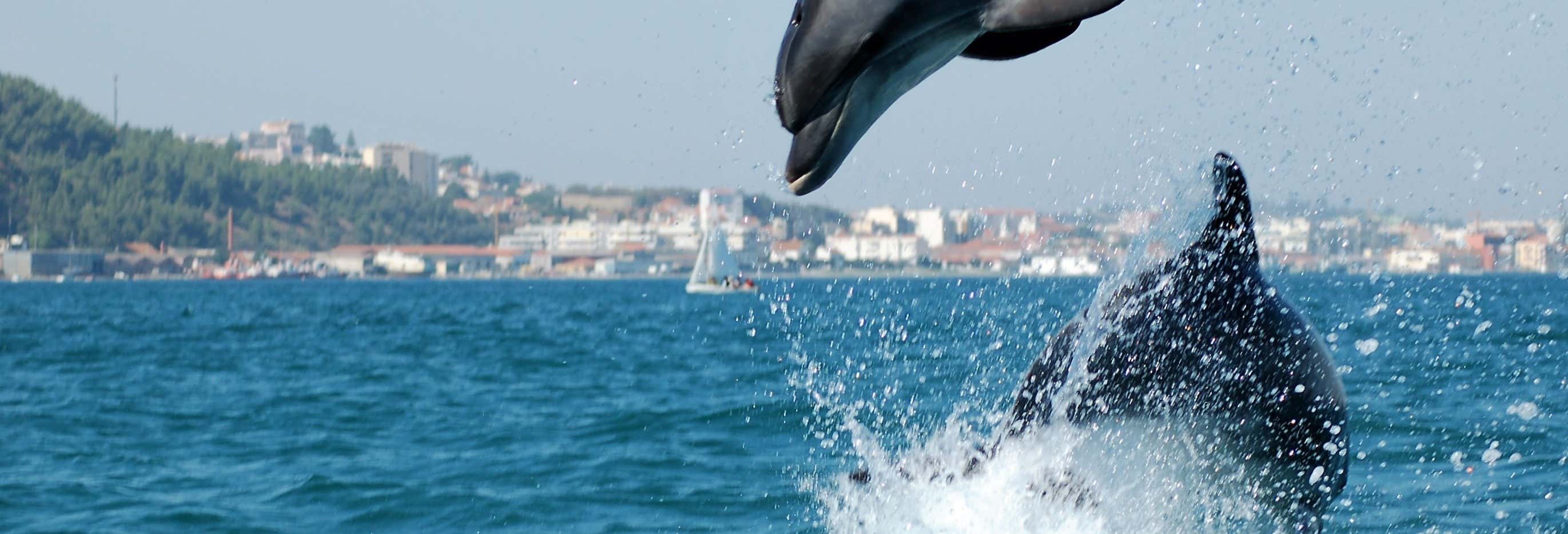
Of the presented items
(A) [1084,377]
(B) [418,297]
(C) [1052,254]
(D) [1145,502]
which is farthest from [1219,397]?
(B) [418,297]

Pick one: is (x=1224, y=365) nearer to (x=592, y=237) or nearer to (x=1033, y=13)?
(x=1033, y=13)

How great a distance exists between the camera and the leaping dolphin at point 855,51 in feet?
8.49

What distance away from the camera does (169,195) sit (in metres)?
170

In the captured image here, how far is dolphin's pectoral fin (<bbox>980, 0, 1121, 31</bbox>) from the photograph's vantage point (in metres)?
2.50

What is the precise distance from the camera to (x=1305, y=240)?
841 centimetres

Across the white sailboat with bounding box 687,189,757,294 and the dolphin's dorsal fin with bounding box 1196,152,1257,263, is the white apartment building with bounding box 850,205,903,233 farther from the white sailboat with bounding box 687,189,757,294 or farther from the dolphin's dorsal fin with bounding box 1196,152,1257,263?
the white sailboat with bounding box 687,189,757,294

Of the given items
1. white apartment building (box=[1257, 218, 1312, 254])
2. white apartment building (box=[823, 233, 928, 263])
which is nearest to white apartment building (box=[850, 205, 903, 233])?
white apartment building (box=[823, 233, 928, 263])

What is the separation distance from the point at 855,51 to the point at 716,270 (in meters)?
72.8

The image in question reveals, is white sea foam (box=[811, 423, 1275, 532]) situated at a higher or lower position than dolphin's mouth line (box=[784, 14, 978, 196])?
lower

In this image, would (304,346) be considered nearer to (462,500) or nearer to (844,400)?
(844,400)

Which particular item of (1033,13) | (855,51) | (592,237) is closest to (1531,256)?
(1033,13)

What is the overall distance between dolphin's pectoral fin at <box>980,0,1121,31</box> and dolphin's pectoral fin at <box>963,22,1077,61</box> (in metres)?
0.12

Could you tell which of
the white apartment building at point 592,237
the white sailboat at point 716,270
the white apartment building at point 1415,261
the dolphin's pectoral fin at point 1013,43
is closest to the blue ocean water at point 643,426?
the white apartment building at point 1415,261

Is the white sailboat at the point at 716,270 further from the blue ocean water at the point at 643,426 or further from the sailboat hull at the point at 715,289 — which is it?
the blue ocean water at the point at 643,426
